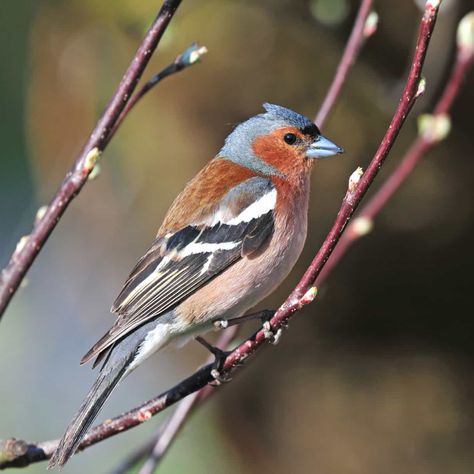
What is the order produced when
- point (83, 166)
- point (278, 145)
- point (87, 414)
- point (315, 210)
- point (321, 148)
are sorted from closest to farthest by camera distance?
point (83, 166), point (87, 414), point (321, 148), point (278, 145), point (315, 210)

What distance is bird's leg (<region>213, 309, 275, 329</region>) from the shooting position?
10.4 ft

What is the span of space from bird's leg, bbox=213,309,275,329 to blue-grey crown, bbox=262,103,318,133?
1018 mm

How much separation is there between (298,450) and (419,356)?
1.03m

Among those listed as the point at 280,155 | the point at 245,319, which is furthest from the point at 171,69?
the point at 280,155

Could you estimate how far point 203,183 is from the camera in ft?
12.3

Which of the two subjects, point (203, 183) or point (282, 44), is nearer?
point (203, 183)

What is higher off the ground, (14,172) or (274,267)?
(274,267)

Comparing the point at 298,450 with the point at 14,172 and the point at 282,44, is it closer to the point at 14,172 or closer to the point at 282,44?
the point at 282,44

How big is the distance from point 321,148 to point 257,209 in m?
0.47

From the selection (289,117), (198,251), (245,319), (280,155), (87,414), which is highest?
(289,117)

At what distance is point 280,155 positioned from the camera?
397cm

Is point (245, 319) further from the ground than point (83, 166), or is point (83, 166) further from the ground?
point (83, 166)

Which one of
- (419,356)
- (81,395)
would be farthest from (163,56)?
(81,395)

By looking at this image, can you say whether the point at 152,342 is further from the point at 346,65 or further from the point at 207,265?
the point at 346,65
